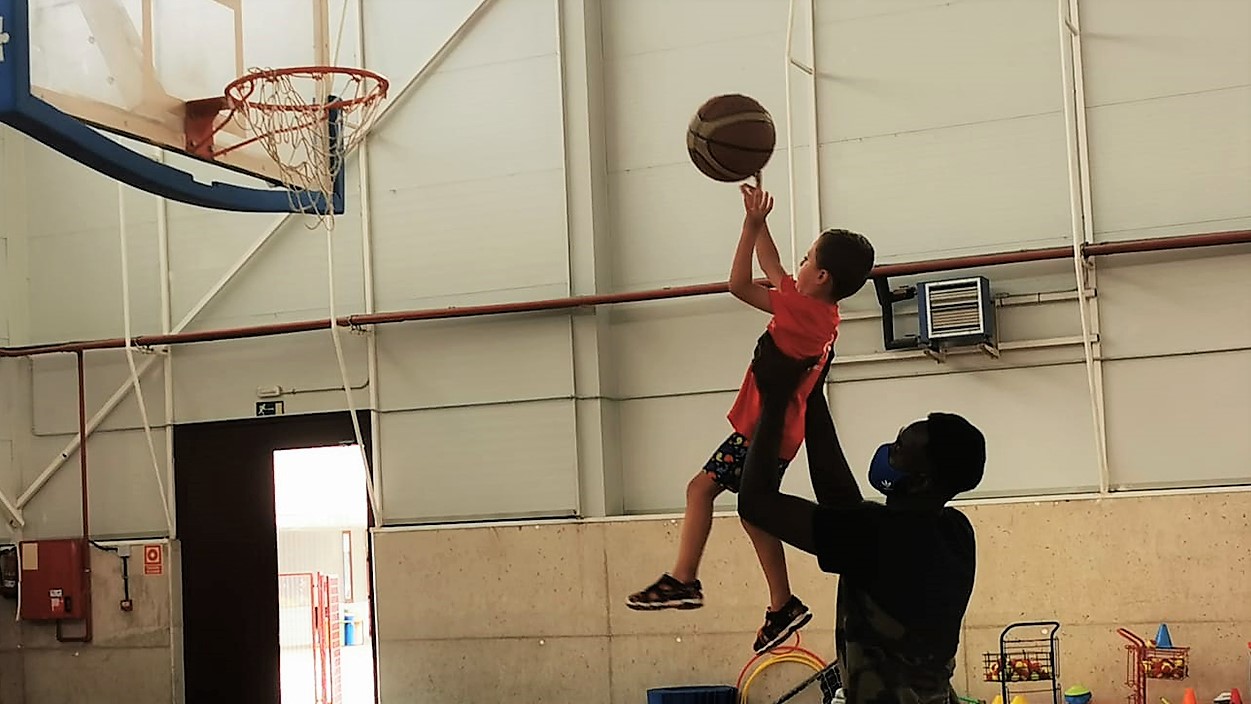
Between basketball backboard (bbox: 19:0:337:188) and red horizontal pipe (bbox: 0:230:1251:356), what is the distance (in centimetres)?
225

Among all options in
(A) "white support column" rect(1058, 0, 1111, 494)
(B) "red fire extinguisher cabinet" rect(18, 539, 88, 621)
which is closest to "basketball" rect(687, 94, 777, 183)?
(A) "white support column" rect(1058, 0, 1111, 494)

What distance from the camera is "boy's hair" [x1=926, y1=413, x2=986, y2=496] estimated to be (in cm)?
445

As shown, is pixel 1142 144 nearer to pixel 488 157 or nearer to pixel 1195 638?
pixel 1195 638

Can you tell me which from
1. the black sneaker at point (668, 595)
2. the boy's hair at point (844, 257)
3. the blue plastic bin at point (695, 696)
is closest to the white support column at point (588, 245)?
the blue plastic bin at point (695, 696)

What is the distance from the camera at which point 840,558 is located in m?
4.46

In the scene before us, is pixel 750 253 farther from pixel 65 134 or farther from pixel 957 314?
pixel 957 314

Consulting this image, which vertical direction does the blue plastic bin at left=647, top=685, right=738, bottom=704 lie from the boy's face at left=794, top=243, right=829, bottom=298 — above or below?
below

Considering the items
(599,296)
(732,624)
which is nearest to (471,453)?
(599,296)

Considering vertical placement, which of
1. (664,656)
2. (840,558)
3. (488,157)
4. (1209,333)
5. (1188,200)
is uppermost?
(488,157)

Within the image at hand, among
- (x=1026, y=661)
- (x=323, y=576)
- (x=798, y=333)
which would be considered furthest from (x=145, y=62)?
(x=323, y=576)

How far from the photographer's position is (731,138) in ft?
17.1

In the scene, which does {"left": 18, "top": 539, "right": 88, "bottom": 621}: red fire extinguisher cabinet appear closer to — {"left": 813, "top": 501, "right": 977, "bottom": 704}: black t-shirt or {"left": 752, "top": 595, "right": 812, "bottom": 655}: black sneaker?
{"left": 752, "top": 595, "right": 812, "bottom": 655}: black sneaker

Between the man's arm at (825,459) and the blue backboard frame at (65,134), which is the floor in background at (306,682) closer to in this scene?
the blue backboard frame at (65,134)

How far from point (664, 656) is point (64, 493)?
5.40 meters
